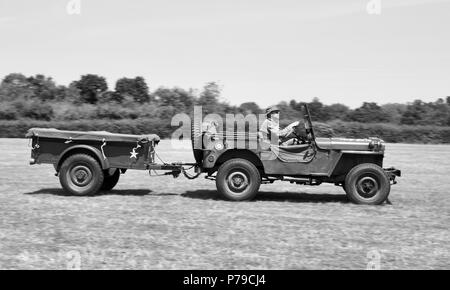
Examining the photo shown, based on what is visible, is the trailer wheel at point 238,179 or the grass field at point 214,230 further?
the trailer wheel at point 238,179

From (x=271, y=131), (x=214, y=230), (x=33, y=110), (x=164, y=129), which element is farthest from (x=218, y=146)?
(x=33, y=110)

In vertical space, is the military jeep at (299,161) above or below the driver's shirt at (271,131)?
below

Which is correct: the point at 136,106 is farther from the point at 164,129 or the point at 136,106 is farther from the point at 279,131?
the point at 279,131

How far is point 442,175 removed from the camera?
585 inches

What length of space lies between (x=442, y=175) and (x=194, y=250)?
11693 mm

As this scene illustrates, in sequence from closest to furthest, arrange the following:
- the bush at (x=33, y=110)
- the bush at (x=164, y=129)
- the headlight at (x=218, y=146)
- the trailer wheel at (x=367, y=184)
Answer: the trailer wheel at (x=367, y=184), the headlight at (x=218, y=146), the bush at (x=164, y=129), the bush at (x=33, y=110)

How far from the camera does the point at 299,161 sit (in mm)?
8742

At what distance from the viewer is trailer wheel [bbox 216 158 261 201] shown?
8648mm

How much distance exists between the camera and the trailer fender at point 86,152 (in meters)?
8.84

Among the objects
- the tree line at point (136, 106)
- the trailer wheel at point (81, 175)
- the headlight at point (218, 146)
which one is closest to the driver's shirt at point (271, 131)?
the headlight at point (218, 146)

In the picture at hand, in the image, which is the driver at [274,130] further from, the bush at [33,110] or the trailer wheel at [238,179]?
the bush at [33,110]

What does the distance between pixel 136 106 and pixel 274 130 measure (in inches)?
1698
